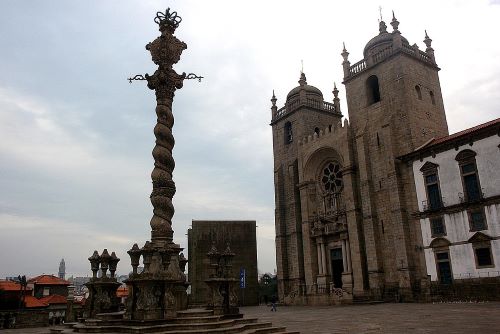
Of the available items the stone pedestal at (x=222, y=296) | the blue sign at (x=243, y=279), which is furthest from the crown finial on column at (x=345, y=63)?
the stone pedestal at (x=222, y=296)

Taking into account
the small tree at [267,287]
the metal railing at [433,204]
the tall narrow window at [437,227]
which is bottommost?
the small tree at [267,287]

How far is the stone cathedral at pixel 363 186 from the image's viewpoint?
30094mm

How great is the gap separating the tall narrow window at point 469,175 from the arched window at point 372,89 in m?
9.86

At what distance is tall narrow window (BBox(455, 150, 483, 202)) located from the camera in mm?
26031

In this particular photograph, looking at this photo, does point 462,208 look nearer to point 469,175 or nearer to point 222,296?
point 469,175

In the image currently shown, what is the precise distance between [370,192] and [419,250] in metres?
5.70

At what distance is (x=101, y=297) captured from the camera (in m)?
15.8

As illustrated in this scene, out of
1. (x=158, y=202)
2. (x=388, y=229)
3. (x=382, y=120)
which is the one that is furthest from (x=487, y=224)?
(x=158, y=202)

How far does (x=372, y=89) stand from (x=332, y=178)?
850 centimetres

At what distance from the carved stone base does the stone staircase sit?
6.94 feet

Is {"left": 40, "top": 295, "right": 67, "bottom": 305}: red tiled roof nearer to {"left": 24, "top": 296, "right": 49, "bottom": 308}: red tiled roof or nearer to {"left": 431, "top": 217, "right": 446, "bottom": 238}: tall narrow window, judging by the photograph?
{"left": 24, "top": 296, "right": 49, "bottom": 308}: red tiled roof

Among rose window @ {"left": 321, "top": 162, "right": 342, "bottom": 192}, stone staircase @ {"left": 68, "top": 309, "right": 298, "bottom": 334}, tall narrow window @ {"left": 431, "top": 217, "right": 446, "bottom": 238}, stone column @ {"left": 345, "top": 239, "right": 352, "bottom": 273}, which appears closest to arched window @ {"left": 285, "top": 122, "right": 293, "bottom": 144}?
rose window @ {"left": 321, "top": 162, "right": 342, "bottom": 192}

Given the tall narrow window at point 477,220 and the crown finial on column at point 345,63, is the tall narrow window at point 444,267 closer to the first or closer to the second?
the tall narrow window at point 477,220

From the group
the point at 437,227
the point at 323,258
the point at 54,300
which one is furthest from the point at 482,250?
the point at 54,300
